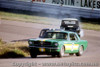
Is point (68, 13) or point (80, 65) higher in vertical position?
point (80, 65)

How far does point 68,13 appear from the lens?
35.6 m

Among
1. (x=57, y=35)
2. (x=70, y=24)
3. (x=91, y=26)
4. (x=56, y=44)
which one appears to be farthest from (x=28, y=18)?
(x=56, y=44)

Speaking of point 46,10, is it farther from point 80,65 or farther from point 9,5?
point 80,65

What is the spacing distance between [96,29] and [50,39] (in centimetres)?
1703

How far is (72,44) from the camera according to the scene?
53.2 ft

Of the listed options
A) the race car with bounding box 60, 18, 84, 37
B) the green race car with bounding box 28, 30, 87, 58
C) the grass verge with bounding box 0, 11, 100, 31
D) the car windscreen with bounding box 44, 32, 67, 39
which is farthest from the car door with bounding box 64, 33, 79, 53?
the grass verge with bounding box 0, 11, 100, 31

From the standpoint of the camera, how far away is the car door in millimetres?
15780

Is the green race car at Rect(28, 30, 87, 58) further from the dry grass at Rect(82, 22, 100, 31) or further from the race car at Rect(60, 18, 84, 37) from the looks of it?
the dry grass at Rect(82, 22, 100, 31)

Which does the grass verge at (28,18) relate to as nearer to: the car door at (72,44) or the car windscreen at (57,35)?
the car door at (72,44)

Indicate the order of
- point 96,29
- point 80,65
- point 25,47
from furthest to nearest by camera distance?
1. point 96,29
2. point 25,47
3. point 80,65

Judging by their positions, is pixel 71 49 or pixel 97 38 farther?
pixel 97 38

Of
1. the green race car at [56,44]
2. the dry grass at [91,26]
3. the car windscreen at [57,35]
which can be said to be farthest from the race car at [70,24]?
the car windscreen at [57,35]

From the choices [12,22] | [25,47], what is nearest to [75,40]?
[25,47]

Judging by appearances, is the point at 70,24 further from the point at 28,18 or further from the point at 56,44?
the point at 56,44
